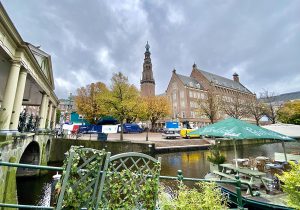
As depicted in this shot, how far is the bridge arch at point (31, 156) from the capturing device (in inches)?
512

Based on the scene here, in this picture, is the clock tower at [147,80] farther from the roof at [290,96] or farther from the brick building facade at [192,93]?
the roof at [290,96]

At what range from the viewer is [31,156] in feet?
43.5

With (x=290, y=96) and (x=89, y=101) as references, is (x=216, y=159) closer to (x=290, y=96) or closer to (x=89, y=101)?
(x=89, y=101)

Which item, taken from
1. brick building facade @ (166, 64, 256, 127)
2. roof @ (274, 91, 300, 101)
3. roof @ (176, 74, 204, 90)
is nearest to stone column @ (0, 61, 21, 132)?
brick building facade @ (166, 64, 256, 127)

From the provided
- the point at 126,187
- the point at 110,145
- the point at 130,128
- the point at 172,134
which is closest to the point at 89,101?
the point at 130,128

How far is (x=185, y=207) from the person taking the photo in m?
2.65

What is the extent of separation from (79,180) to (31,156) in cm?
1416

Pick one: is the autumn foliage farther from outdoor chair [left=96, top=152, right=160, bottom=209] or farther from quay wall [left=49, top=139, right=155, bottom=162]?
outdoor chair [left=96, top=152, right=160, bottom=209]

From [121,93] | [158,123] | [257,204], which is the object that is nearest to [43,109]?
[121,93]

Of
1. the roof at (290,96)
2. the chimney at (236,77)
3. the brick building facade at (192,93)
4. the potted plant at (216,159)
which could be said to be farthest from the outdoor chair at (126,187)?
the roof at (290,96)

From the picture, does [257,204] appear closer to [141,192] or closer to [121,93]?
[141,192]

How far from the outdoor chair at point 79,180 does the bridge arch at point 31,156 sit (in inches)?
524

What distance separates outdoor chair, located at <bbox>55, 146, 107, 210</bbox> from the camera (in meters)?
2.16

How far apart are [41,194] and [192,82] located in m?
52.9
